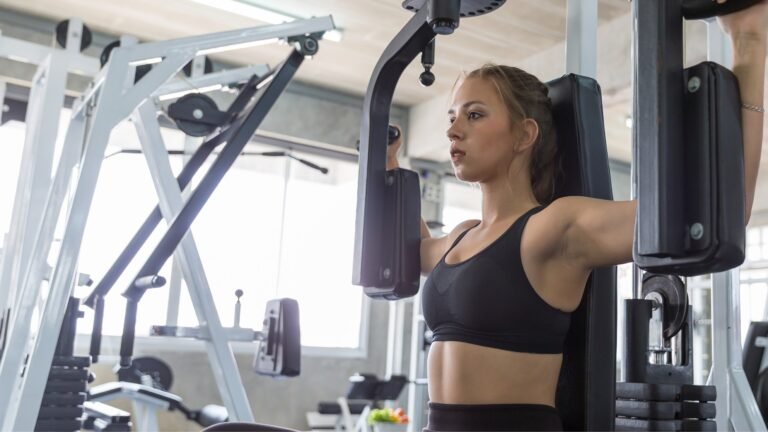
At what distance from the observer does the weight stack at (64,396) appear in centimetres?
→ 258

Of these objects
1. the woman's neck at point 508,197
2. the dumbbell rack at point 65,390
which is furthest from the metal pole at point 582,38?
the dumbbell rack at point 65,390

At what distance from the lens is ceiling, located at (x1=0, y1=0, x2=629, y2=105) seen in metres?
5.09

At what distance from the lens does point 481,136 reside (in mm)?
1315

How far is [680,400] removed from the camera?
167 centimetres

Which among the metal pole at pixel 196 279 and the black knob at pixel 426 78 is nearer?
the black knob at pixel 426 78

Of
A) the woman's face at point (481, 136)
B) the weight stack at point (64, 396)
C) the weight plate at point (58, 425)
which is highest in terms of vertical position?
the woman's face at point (481, 136)

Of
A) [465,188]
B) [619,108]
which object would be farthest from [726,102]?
[465,188]

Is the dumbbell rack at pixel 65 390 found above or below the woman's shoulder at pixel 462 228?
below

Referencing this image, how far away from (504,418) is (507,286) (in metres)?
0.20

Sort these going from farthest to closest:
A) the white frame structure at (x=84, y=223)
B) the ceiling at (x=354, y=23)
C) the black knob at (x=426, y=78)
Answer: the ceiling at (x=354, y=23)
the white frame structure at (x=84, y=223)
the black knob at (x=426, y=78)

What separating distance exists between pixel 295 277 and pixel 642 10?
5.85m

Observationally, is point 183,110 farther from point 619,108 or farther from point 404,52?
point 619,108

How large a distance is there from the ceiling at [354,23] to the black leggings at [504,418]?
4.00 meters

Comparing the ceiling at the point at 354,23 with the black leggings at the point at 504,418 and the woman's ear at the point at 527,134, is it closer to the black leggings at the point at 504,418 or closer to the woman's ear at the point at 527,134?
the woman's ear at the point at 527,134
